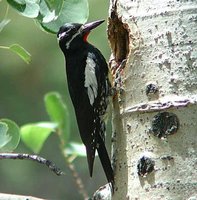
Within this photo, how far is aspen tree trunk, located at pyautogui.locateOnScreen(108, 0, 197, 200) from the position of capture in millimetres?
3062

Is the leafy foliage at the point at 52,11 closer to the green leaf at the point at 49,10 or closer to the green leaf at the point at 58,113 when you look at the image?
the green leaf at the point at 49,10

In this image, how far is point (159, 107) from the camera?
313 cm

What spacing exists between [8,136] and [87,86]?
1061 mm

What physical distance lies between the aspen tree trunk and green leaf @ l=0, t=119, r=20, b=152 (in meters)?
0.44

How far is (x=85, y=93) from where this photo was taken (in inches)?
158

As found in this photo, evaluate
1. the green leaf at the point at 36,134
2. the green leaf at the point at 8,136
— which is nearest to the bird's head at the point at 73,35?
the green leaf at the point at 36,134

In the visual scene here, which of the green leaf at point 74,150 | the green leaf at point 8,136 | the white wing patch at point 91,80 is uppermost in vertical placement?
the white wing patch at point 91,80

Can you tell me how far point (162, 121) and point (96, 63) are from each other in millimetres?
1040

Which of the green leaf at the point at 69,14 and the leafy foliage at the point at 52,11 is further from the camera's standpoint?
the green leaf at the point at 69,14

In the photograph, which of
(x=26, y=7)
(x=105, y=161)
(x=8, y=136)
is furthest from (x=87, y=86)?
(x=26, y=7)

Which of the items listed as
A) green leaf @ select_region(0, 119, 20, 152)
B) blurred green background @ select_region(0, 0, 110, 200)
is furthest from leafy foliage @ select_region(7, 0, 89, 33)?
blurred green background @ select_region(0, 0, 110, 200)

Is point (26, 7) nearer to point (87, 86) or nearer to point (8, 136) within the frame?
point (8, 136)

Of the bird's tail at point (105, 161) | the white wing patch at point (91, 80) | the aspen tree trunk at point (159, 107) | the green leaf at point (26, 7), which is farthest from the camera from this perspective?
the white wing patch at point (91, 80)

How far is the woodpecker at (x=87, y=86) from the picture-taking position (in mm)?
3787
